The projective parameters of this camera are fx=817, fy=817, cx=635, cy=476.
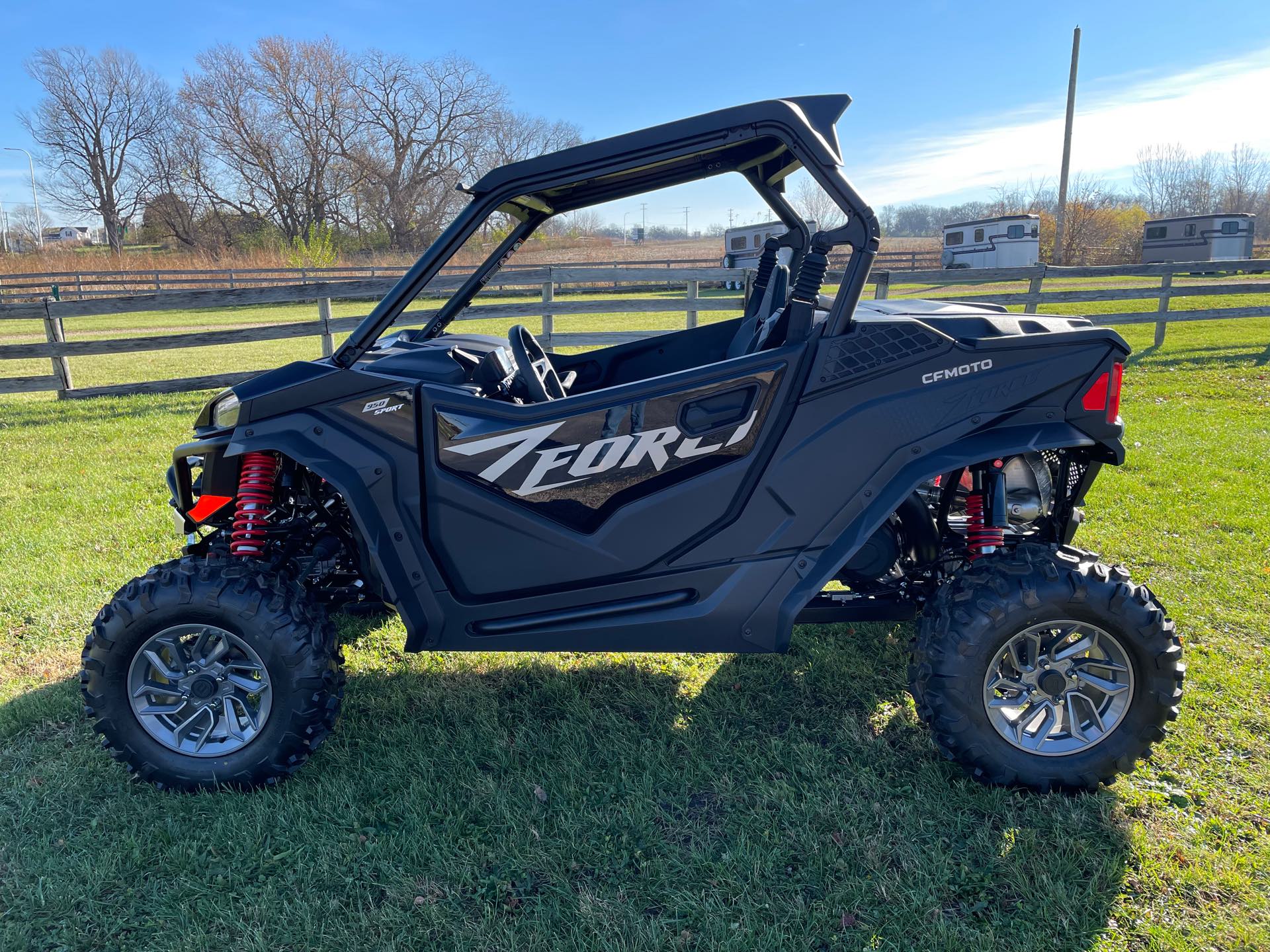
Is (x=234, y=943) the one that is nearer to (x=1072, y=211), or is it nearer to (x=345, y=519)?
(x=345, y=519)

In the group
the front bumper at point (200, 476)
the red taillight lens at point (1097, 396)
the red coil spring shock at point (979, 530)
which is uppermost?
the red taillight lens at point (1097, 396)

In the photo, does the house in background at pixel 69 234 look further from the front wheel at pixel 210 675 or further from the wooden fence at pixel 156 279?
the front wheel at pixel 210 675

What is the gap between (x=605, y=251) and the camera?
45.2 metres

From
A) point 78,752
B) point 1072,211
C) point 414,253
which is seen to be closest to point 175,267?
point 414,253

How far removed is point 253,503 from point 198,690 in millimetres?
667

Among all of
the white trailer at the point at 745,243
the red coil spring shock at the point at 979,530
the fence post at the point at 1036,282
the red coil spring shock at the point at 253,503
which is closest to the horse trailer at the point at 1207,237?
the white trailer at the point at 745,243

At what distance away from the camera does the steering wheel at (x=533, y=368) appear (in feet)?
9.54

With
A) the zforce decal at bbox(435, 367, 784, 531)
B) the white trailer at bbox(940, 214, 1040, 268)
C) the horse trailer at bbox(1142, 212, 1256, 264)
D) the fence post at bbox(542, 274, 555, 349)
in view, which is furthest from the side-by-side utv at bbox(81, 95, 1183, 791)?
the horse trailer at bbox(1142, 212, 1256, 264)

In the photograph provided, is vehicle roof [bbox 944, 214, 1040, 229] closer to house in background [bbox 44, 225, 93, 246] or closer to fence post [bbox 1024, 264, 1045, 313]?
fence post [bbox 1024, 264, 1045, 313]

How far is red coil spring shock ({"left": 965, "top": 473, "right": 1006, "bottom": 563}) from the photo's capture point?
297 centimetres

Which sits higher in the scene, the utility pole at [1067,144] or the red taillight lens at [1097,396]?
the utility pole at [1067,144]

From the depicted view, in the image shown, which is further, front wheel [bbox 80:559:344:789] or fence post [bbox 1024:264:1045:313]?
fence post [bbox 1024:264:1045:313]

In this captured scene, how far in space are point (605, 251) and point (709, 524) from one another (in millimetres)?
44308

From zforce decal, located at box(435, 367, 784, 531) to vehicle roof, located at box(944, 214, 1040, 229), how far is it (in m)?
33.3
